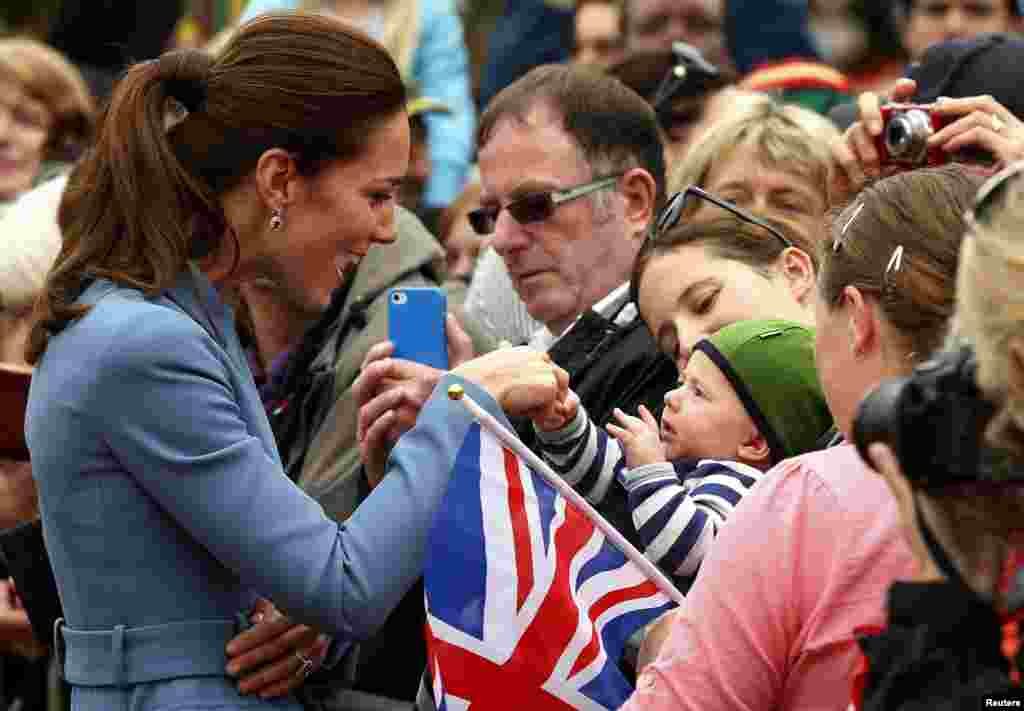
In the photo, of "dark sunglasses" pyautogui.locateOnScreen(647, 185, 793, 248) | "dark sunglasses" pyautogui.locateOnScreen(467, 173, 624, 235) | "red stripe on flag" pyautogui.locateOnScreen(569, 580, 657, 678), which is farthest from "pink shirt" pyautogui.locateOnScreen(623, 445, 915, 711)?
"dark sunglasses" pyautogui.locateOnScreen(467, 173, 624, 235)

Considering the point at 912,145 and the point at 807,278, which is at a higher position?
the point at 912,145

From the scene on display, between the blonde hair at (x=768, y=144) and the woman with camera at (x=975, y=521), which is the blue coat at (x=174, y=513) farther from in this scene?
the blonde hair at (x=768, y=144)

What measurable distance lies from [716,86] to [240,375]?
3.12 metres

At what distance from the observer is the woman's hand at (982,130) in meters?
3.66

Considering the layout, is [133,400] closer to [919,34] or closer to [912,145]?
[912,145]

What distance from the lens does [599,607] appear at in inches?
124

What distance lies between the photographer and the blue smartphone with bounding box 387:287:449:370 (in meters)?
3.79

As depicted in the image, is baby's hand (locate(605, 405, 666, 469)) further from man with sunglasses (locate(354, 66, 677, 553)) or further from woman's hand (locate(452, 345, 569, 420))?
man with sunglasses (locate(354, 66, 677, 553))

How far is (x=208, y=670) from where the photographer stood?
3217mm

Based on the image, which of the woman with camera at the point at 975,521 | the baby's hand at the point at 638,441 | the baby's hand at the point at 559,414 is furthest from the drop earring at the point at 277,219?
the woman with camera at the point at 975,521

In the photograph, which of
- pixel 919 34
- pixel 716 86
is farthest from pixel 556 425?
pixel 919 34

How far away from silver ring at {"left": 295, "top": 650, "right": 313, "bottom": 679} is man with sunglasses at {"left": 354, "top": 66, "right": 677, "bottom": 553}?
98 cm

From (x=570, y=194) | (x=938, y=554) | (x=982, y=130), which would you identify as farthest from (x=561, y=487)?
(x=570, y=194)

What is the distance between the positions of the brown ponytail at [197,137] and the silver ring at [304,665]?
0.72m
